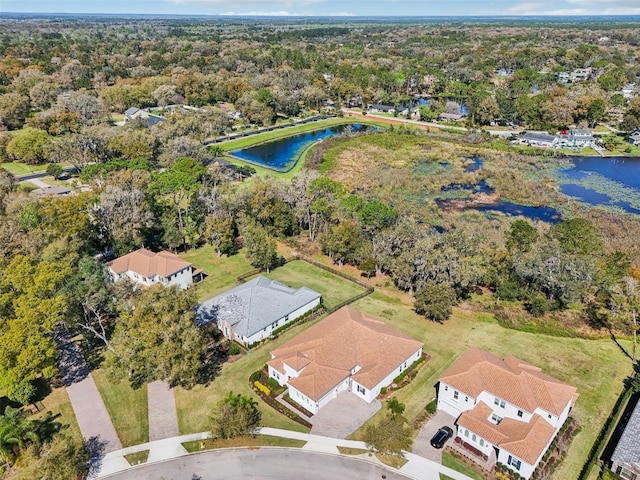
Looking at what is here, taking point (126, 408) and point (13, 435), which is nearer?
point (13, 435)

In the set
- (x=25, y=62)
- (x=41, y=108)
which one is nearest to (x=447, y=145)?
(x=41, y=108)

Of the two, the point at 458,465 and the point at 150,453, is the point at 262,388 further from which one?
the point at 458,465

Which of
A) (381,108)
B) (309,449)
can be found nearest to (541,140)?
(381,108)

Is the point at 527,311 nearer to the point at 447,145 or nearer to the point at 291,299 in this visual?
the point at 291,299

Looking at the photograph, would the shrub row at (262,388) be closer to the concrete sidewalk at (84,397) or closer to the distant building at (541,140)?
the concrete sidewalk at (84,397)

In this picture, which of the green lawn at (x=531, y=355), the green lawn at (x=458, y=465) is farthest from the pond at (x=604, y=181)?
the green lawn at (x=458, y=465)

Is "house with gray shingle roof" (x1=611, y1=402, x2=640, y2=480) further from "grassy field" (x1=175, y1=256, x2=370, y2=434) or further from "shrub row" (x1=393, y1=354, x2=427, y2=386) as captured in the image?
"grassy field" (x1=175, y1=256, x2=370, y2=434)
